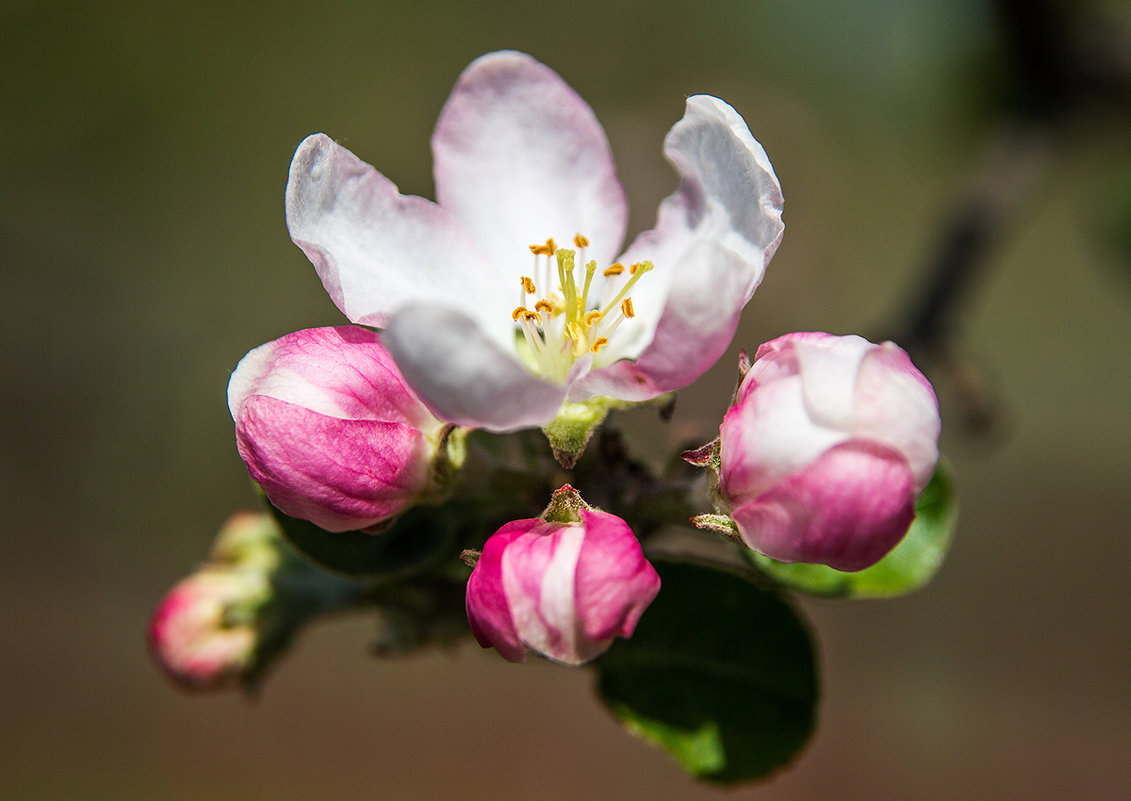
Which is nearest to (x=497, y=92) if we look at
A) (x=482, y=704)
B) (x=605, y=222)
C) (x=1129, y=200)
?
(x=605, y=222)

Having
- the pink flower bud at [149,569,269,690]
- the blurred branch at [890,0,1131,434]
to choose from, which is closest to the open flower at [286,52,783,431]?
the pink flower bud at [149,569,269,690]

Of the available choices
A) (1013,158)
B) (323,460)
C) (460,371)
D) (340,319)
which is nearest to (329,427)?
(323,460)

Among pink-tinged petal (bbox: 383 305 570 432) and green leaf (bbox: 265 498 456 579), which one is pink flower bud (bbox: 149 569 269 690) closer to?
green leaf (bbox: 265 498 456 579)

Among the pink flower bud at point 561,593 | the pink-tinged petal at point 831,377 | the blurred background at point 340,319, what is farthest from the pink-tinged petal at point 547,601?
the blurred background at point 340,319

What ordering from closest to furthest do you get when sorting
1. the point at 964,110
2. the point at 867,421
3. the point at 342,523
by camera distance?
the point at 867,421, the point at 342,523, the point at 964,110

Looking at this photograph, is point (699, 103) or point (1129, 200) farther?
point (1129, 200)

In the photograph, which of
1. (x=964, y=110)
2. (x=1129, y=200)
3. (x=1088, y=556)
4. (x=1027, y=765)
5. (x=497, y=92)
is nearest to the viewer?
(x=497, y=92)

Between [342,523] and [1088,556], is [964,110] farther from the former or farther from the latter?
[1088,556]
